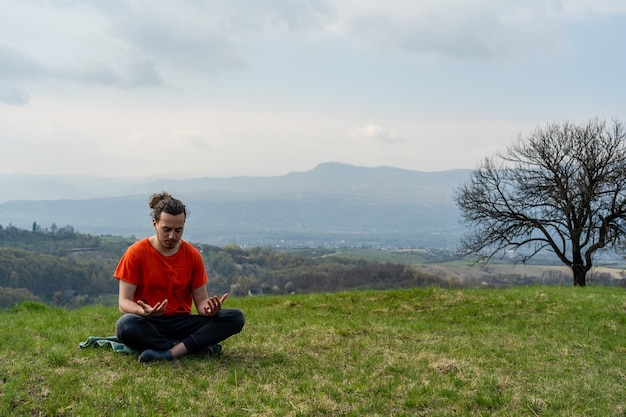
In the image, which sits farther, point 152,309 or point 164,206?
point 164,206

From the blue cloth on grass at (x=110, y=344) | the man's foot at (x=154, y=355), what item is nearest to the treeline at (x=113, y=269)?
the blue cloth on grass at (x=110, y=344)

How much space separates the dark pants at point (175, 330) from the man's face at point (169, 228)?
1.11 m

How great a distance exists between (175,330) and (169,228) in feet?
5.07

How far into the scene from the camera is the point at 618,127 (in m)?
25.0

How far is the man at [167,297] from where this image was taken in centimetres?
742

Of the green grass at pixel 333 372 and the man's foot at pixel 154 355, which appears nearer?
the green grass at pixel 333 372

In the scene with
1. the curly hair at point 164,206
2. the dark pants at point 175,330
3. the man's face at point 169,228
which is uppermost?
the curly hair at point 164,206

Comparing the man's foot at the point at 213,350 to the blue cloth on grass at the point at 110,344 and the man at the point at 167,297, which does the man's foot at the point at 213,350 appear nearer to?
the man at the point at 167,297

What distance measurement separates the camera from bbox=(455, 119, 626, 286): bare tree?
912 inches

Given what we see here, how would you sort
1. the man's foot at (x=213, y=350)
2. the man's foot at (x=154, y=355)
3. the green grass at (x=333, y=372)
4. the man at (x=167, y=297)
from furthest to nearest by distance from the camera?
the man's foot at (x=213, y=350)
the man at (x=167, y=297)
the man's foot at (x=154, y=355)
the green grass at (x=333, y=372)

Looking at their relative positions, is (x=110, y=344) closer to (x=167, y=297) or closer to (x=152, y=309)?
(x=167, y=297)

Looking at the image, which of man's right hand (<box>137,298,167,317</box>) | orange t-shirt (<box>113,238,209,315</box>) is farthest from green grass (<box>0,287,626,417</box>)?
orange t-shirt (<box>113,238,209,315</box>)

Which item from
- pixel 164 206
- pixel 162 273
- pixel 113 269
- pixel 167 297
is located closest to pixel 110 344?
pixel 167 297

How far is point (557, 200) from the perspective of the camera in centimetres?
2388
